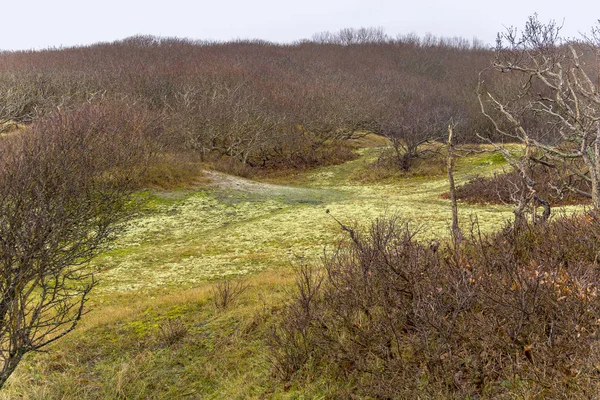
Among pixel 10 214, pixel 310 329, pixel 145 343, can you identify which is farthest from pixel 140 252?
pixel 310 329

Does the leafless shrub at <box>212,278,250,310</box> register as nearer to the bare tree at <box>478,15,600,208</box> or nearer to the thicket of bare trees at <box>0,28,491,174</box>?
the bare tree at <box>478,15,600,208</box>

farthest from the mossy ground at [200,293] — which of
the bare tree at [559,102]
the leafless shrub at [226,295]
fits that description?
the bare tree at [559,102]

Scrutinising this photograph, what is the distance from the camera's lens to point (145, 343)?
7.03 meters

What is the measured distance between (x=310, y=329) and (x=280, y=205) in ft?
40.4

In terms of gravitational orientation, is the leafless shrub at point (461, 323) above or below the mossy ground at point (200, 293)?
above

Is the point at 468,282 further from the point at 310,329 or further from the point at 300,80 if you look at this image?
the point at 300,80

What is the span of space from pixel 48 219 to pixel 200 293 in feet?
11.9

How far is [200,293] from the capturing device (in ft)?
29.2

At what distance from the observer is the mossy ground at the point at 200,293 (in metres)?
5.77

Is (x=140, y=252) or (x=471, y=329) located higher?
(x=471, y=329)

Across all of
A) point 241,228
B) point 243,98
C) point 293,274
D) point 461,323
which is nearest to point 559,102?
point 461,323

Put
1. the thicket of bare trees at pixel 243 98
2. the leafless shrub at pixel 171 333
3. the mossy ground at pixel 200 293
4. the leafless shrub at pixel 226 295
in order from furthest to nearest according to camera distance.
A: the thicket of bare trees at pixel 243 98
the leafless shrub at pixel 226 295
the leafless shrub at pixel 171 333
the mossy ground at pixel 200 293

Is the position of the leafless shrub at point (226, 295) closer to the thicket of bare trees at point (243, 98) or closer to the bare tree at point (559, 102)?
the bare tree at point (559, 102)

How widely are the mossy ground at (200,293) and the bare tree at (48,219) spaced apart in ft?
2.20
